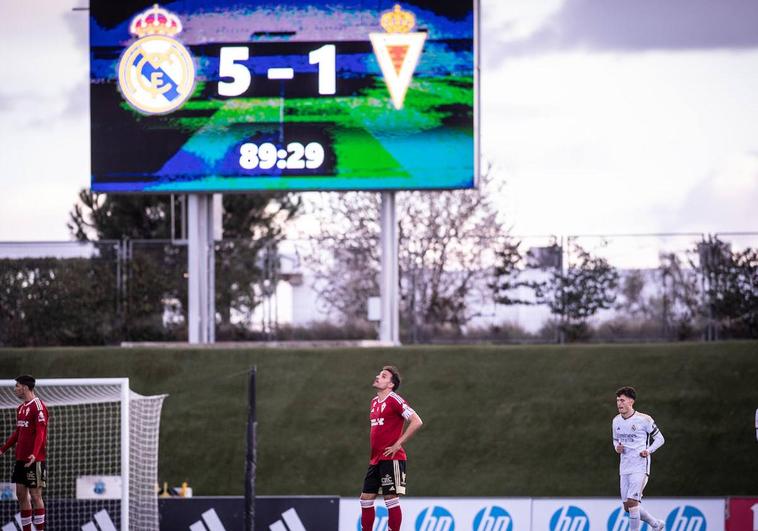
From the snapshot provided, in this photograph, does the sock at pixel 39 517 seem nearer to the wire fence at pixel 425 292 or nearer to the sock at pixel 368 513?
the sock at pixel 368 513

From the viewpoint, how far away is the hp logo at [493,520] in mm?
15016

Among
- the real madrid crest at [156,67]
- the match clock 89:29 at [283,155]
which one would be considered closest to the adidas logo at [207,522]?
the match clock 89:29 at [283,155]

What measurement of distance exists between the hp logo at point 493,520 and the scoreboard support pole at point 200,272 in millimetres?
7348

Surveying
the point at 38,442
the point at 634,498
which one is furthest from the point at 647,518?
the point at 38,442

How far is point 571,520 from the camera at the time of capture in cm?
1503

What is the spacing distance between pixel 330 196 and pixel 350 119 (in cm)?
1272

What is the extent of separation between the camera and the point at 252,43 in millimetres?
19547

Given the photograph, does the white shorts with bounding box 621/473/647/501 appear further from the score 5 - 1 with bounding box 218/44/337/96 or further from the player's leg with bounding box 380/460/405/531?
the score 5 - 1 with bounding box 218/44/337/96

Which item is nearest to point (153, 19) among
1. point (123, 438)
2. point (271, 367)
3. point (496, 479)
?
point (271, 367)

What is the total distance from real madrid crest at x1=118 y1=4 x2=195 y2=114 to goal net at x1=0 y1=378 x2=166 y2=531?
15.3 feet

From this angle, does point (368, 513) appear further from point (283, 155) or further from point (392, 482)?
point (283, 155)

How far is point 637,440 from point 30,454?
694cm

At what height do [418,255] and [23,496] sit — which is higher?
[418,255]

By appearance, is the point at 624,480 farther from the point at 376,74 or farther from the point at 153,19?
the point at 153,19
